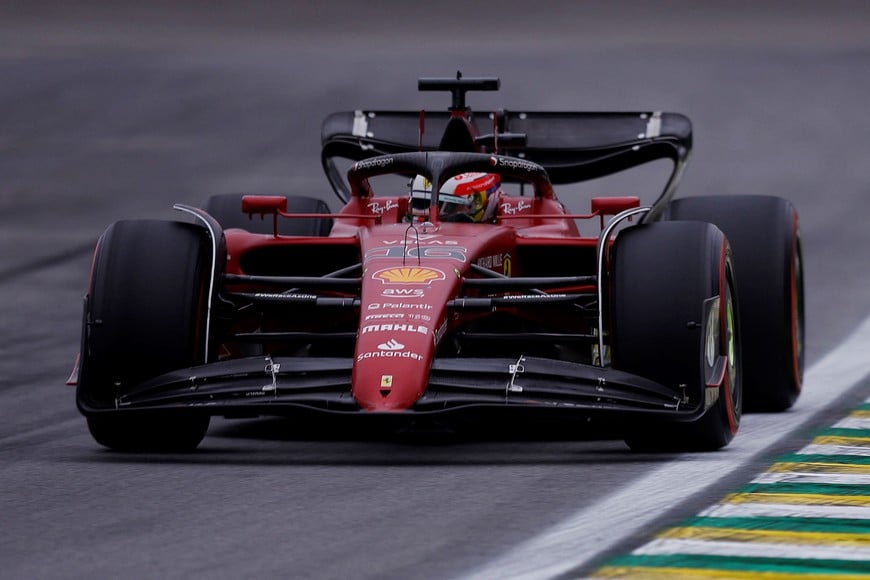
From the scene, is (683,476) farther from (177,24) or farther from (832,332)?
(177,24)

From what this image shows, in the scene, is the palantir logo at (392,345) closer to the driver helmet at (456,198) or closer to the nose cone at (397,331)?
the nose cone at (397,331)

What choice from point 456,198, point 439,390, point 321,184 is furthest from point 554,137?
point 321,184

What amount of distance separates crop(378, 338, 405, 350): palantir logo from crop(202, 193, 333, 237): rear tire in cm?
388

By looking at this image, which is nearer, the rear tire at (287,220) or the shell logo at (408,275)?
the shell logo at (408,275)

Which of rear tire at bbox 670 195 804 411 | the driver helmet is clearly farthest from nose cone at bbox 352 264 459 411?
rear tire at bbox 670 195 804 411

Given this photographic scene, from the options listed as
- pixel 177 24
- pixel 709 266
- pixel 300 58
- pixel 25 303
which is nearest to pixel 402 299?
pixel 709 266

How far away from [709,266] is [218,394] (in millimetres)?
2271

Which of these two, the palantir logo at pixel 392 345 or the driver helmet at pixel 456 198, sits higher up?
the driver helmet at pixel 456 198

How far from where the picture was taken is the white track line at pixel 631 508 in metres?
5.61

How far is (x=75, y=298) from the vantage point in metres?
15.8

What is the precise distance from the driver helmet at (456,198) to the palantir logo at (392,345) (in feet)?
7.06

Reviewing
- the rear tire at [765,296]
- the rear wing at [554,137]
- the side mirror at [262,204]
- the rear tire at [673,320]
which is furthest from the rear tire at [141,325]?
the rear wing at [554,137]

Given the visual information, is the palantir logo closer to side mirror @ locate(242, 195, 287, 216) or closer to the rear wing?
side mirror @ locate(242, 195, 287, 216)

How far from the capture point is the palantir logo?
791 cm
